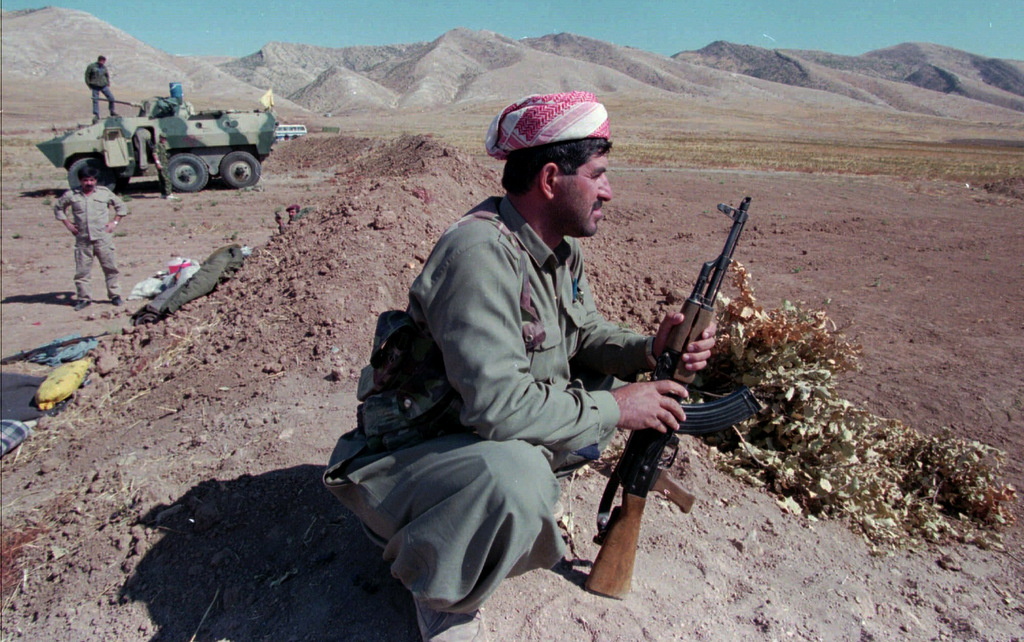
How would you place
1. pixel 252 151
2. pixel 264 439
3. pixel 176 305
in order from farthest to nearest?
pixel 252 151
pixel 176 305
pixel 264 439

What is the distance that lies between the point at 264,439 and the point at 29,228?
32.6ft

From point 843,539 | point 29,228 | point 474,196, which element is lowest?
point 29,228

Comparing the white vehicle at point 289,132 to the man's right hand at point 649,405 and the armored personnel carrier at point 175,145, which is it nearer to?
the armored personnel carrier at point 175,145

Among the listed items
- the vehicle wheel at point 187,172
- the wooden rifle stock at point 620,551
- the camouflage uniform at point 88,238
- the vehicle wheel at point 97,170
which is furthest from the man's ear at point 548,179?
the vehicle wheel at point 187,172

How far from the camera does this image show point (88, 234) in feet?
22.4

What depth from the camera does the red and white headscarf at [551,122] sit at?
75.4 inches

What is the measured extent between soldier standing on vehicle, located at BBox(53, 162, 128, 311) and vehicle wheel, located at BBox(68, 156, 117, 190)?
6755 mm

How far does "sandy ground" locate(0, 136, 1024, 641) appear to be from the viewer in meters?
2.24

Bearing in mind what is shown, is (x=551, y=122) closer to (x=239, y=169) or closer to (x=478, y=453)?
(x=478, y=453)

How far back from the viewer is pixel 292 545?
246cm

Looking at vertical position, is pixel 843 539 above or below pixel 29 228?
above

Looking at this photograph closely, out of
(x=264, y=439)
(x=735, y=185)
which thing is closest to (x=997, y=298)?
(x=264, y=439)

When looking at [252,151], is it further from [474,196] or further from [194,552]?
Answer: [194,552]

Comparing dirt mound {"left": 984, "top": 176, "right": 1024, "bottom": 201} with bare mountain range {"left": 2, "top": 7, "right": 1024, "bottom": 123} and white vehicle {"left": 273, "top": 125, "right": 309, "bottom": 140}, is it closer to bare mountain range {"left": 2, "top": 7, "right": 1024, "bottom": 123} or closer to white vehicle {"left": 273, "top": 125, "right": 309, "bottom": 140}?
white vehicle {"left": 273, "top": 125, "right": 309, "bottom": 140}
